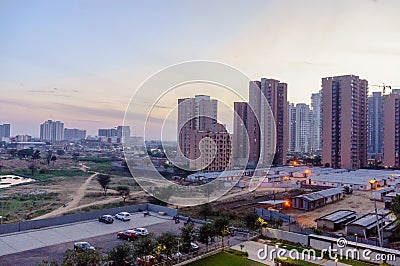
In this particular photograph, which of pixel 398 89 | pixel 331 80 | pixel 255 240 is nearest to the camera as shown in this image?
pixel 255 240

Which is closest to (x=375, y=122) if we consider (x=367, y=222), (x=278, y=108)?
(x=278, y=108)

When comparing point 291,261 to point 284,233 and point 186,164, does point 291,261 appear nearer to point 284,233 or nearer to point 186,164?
point 284,233

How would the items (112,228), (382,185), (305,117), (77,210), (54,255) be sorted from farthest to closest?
(305,117)
(382,185)
(77,210)
(112,228)
(54,255)

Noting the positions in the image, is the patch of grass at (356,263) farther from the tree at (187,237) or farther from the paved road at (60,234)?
the paved road at (60,234)

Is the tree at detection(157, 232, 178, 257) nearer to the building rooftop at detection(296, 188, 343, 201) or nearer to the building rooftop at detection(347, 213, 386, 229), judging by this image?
the building rooftop at detection(347, 213, 386, 229)

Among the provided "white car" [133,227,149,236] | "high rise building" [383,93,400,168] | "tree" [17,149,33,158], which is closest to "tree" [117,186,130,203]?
"white car" [133,227,149,236]

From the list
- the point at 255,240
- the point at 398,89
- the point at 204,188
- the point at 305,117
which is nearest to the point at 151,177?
the point at 204,188
